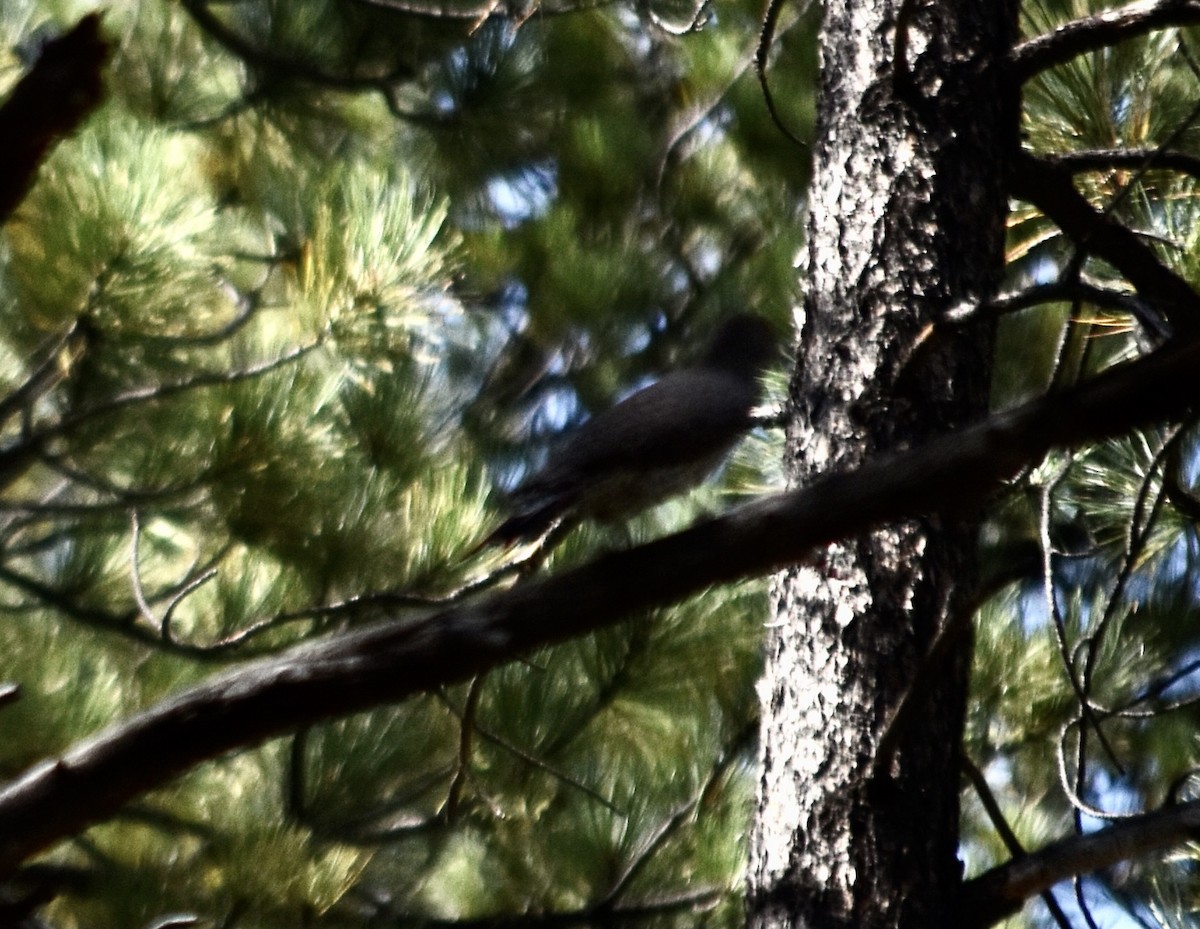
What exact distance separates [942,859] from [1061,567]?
1.76m

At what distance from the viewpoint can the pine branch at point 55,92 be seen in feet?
3.50

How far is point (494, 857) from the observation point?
10.1ft

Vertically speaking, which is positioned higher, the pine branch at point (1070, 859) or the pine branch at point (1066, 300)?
the pine branch at point (1066, 300)

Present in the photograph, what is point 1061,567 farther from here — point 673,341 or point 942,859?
point 942,859

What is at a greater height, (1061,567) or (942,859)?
(1061,567)

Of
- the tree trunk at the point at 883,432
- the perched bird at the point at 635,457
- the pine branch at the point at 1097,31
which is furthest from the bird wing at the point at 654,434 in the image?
the pine branch at the point at 1097,31

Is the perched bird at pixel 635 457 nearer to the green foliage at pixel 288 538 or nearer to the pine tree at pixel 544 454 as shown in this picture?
the pine tree at pixel 544 454

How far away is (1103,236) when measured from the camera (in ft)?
6.87

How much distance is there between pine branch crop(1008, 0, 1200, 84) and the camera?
207cm

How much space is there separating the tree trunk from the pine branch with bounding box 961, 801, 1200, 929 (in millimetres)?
47

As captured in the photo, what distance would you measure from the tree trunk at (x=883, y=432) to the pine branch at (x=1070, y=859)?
47 millimetres

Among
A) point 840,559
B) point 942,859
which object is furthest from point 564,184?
point 942,859

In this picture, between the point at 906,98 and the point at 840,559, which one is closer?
the point at 840,559

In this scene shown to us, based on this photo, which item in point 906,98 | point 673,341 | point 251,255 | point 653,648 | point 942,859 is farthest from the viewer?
point 673,341
